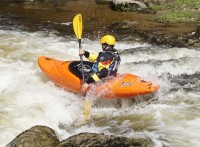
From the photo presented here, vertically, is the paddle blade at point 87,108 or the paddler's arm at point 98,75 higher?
the paddler's arm at point 98,75

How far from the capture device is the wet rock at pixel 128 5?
48.4 feet

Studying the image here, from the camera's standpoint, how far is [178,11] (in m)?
14.0

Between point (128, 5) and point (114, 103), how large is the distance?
885cm

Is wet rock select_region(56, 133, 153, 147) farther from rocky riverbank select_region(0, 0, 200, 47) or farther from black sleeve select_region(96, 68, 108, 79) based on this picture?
rocky riverbank select_region(0, 0, 200, 47)

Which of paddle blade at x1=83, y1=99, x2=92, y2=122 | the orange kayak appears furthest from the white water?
the orange kayak

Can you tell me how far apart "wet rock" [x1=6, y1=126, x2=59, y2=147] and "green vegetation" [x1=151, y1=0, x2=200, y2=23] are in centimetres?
890

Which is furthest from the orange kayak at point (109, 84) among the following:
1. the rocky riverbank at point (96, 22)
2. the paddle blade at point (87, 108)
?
the rocky riverbank at point (96, 22)

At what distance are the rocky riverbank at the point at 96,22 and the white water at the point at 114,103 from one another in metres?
1.11

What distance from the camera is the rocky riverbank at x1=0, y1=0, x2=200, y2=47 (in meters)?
11.1

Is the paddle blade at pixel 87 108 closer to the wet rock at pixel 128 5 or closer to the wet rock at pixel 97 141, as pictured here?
the wet rock at pixel 97 141

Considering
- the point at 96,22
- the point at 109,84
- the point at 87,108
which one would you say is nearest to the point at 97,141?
the point at 87,108

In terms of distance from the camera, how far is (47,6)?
16422 millimetres

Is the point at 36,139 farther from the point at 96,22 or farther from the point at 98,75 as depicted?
the point at 96,22

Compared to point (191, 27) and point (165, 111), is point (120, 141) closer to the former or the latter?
→ point (165, 111)
